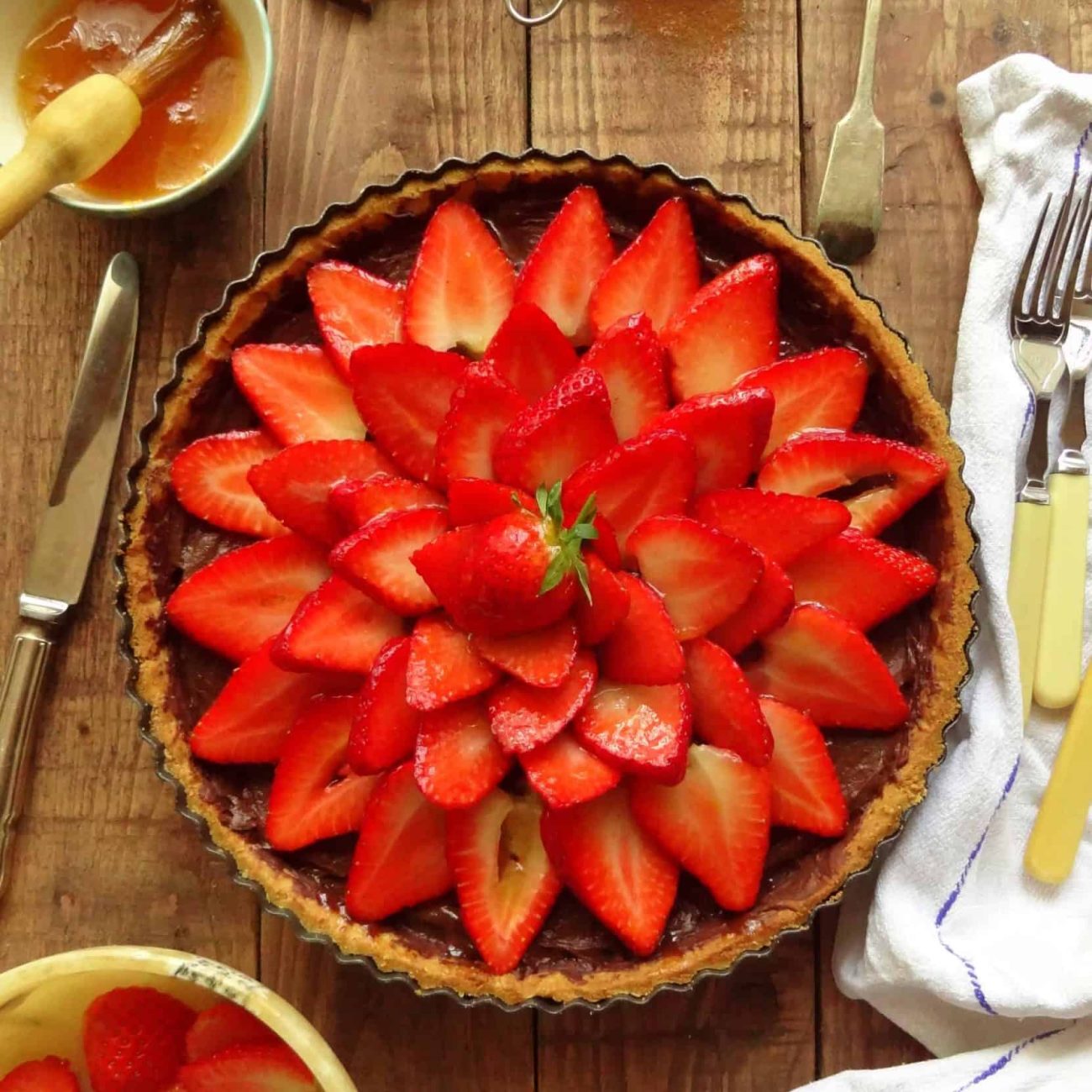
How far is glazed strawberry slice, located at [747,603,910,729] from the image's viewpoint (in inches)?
60.2

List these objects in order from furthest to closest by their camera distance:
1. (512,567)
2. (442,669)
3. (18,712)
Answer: (18,712), (442,669), (512,567)

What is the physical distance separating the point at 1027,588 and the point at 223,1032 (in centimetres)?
125

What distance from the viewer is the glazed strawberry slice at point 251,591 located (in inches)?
62.2

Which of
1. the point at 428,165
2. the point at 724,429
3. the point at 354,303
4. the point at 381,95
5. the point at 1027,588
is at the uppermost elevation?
the point at 381,95

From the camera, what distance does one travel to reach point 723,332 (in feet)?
5.14

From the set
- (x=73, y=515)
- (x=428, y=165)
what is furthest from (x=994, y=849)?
(x=73, y=515)

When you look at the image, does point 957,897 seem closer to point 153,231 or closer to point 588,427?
point 588,427

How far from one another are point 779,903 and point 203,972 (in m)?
0.73

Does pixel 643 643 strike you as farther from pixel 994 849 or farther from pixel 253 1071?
pixel 253 1071

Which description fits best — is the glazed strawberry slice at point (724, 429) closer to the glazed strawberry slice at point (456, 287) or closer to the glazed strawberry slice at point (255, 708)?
the glazed strawberry slice at point (456, 287)

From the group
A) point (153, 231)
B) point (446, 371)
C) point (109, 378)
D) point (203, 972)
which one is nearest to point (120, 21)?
point (153, 231)

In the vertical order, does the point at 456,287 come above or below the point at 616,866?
above

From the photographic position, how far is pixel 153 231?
186 centimetres

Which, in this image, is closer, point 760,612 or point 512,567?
point 512,567
